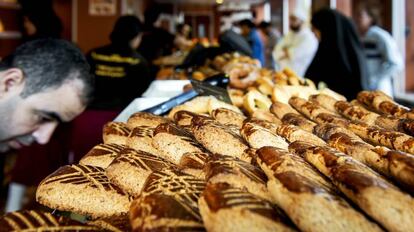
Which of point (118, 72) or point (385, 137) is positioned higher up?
point (118, 72)

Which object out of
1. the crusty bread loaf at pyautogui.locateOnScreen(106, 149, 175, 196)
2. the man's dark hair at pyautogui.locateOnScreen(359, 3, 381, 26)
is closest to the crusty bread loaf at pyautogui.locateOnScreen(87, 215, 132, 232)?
the crusty bread loaf at pyautogui.locateOnScreen(106, 149, 175, 196)

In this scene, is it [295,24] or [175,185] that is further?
[295,24]

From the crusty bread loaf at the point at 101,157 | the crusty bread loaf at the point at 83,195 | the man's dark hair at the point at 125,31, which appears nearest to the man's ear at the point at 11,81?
the crusty bread loaf at the point at 101,157

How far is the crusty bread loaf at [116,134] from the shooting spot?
150cm

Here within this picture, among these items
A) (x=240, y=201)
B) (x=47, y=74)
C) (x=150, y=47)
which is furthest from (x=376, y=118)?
(x=150, y=47)

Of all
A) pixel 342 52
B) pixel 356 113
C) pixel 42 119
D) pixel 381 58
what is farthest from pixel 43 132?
pixel 381 58

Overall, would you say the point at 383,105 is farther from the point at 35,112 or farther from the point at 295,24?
the point at 295,24

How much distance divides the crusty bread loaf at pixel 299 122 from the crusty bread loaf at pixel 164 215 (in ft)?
2.41

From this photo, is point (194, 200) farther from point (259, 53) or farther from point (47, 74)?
point (259, 53)

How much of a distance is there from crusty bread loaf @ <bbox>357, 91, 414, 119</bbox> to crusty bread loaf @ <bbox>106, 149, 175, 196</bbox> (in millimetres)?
966

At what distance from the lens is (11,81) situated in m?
1.75

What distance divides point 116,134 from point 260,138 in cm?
58

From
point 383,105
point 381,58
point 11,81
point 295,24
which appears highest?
point 295,24

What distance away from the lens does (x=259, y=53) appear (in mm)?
9406
